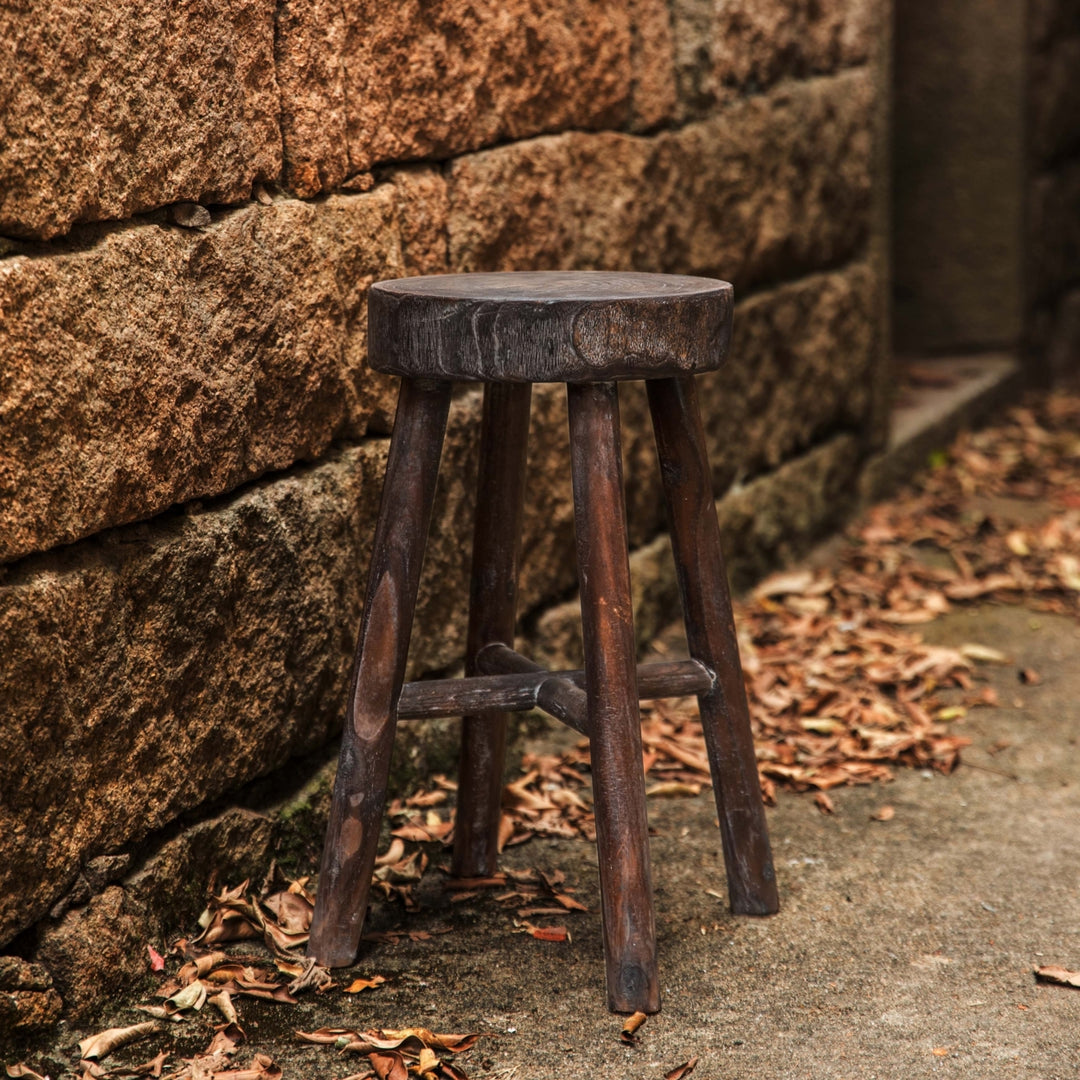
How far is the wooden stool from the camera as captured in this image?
1821 millimetres

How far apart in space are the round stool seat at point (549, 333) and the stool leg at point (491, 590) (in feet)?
0.97

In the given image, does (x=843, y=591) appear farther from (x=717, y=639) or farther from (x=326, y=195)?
(x=326, y=195)

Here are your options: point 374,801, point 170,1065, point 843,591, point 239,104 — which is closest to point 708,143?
point 843,591

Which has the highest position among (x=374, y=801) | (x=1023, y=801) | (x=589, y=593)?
(x=589, y=593)

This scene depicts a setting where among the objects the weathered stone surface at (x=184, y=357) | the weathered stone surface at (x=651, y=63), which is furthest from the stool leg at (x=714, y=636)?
the weathered stone surface at (x=651, y=63)

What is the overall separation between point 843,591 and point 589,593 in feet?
6.66

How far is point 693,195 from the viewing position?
331 centimetres

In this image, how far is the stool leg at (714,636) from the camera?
2070mm

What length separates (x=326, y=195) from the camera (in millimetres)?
2203

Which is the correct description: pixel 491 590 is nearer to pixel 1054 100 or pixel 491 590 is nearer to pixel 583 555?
pixel 583 555

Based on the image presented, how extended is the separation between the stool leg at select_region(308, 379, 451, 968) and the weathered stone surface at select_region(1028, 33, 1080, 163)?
4171mm

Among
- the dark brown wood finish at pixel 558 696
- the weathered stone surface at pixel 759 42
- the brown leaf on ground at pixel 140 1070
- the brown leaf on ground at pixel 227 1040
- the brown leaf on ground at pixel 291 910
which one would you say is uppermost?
the weathered stone surface at pixel 759 42

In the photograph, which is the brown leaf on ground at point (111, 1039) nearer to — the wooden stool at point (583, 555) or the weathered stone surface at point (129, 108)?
the wooden stool at point (583, 555)

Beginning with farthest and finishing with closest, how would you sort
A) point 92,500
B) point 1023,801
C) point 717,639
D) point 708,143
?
point 708,143
point 1023,801
point 717,639
point 92,500
